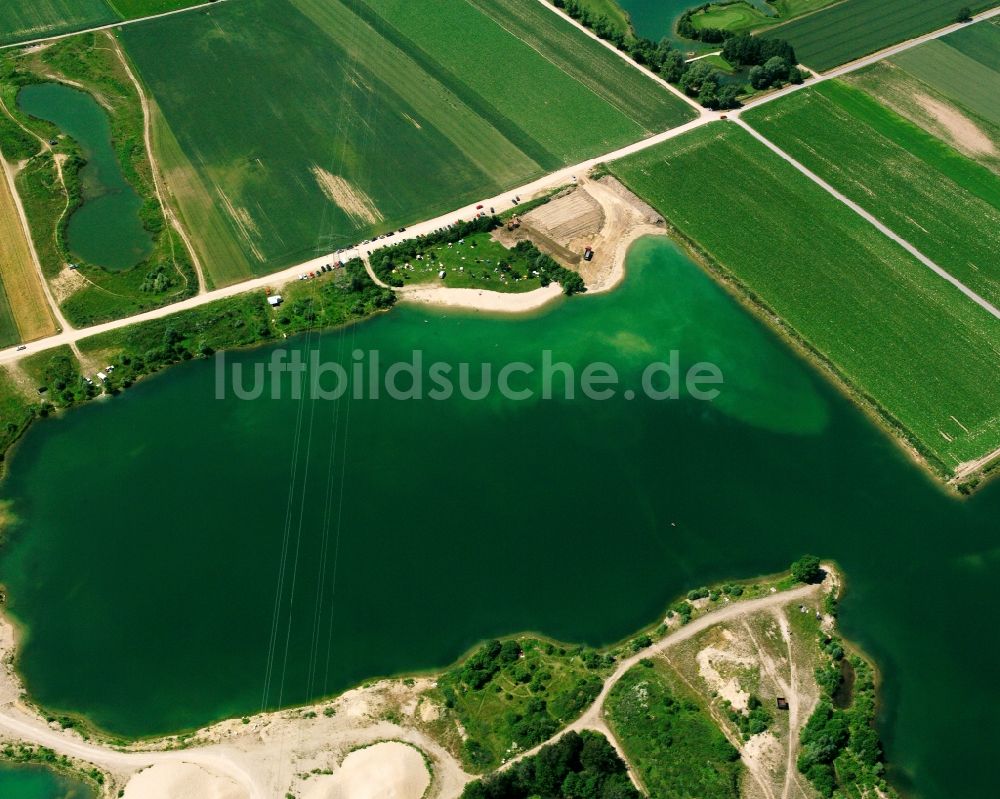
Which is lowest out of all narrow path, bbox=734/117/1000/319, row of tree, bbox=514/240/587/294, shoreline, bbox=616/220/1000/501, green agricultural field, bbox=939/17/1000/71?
row of tree, bbox=514/240/587/294

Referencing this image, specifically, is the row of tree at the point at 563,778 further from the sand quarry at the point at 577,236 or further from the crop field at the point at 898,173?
the crop field at the point at 898,173

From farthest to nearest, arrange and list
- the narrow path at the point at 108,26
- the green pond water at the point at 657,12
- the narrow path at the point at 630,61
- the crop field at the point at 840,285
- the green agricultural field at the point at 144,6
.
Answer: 1. the green pond water at the point at 657,12
2. the green agricultural field at the point at 144,6
3. the narrow path at the point at 108,26
4. the narrow path at the point at 630,61
5. the crop field at the point at 840,285

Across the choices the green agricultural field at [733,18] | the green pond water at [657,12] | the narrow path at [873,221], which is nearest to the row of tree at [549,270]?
the narrow path at [873,221]

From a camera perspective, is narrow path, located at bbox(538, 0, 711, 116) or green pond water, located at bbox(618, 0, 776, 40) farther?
green pond water, located at bbox(618, 0, 776, 40)

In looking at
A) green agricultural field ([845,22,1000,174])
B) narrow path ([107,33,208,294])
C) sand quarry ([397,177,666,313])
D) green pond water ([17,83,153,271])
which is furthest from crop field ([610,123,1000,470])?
green pond water ([17,83,153,271])

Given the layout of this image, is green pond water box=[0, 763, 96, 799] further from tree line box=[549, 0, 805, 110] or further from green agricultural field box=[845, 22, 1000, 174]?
green agricultural field box=[845, 22, 1000, 174]

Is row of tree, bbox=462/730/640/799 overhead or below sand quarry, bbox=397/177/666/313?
below

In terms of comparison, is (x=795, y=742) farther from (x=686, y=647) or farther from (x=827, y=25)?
(x=827, y=25)
